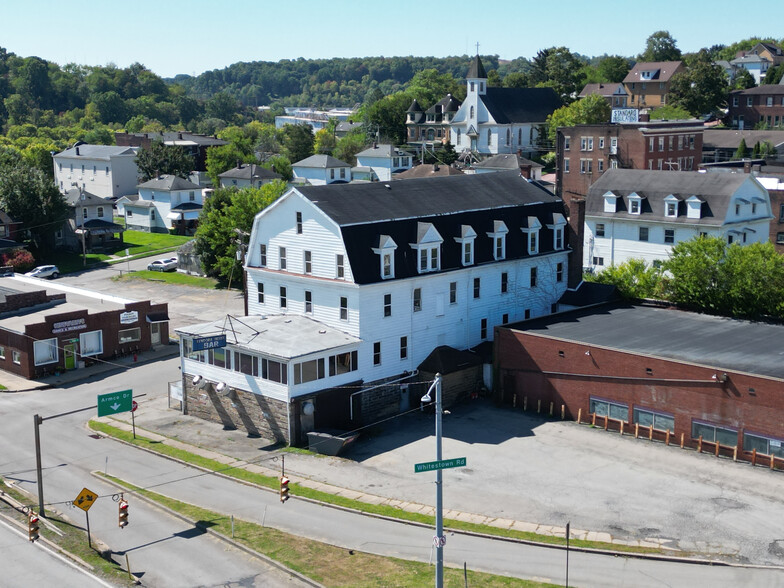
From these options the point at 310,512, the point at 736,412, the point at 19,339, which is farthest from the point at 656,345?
the point at 19,339

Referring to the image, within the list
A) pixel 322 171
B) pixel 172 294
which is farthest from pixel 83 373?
pixel 322 171

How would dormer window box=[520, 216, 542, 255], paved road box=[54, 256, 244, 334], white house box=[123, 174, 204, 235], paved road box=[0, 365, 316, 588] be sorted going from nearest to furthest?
paved road box=[0, 365, 316, 588]
dormer window box=[520, 216, 542, 255]
paved road box=[54, 256, 244, 334]
white house box=[123, 174, 204, 235]

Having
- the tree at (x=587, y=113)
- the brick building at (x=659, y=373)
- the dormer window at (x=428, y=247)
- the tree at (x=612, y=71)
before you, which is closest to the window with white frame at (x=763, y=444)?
the brick building at (x=659, y=373)

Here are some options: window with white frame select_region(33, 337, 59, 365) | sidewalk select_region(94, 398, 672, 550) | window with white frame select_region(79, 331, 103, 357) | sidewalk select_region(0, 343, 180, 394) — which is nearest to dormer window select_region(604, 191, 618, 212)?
sidewalk select_region(0, 343, 180, 394)

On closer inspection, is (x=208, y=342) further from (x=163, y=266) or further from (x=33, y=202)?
(x=33, y=202)

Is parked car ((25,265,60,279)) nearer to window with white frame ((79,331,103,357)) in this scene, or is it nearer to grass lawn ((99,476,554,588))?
window with white frame ((79,331,103,357))

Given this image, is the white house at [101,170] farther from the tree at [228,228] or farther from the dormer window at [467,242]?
the dormer window at [467,242]
